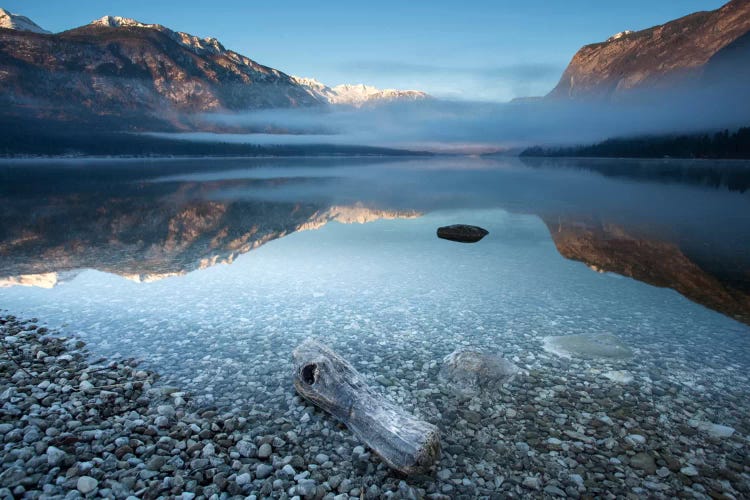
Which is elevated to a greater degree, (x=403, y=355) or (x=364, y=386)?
(x=364, y=386)

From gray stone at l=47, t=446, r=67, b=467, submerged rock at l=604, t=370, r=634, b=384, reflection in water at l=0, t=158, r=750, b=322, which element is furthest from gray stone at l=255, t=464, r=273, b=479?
reflection in water at l=0, t=158, r=750, b=322

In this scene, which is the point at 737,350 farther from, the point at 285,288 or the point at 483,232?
A: the point at 483,232

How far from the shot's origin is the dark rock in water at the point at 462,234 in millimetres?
29500

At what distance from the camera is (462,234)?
97.2 ft

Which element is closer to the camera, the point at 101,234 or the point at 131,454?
the point at 131,454

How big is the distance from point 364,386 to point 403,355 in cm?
306

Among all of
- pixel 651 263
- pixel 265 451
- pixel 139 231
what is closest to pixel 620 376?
pixel 265 451

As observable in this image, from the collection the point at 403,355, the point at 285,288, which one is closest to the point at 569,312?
the point at 403,355

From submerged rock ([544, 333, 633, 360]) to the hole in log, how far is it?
7204 millimetres

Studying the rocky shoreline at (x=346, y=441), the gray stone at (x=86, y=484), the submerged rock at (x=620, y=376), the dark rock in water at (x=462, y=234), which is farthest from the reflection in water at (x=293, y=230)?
the gray stone at (x=86, y=484)

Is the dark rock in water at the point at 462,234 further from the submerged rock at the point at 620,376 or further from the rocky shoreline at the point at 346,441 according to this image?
the rocky shoreline at the point at 346,441

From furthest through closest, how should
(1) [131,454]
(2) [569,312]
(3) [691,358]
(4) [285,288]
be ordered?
(4) [285,288] < (2) [569,312] < (3) [691,358] < (1) [131,454]

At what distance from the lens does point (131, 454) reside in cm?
754

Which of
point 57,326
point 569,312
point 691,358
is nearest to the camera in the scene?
point 691,358
